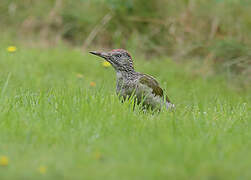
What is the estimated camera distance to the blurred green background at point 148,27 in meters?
9.42

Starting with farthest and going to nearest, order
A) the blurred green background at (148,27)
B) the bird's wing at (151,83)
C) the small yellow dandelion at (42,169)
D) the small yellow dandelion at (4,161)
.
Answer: the blurred green background at (148,27) → the bird's wing at (151,83) → the small yellow dandelion at (4,161) → the small yellow dandelion at (42,169)

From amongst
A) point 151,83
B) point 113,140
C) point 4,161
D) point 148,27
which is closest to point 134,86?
point 151,83

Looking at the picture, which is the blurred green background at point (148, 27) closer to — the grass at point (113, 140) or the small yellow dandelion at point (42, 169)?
the grass at point (113, 140)

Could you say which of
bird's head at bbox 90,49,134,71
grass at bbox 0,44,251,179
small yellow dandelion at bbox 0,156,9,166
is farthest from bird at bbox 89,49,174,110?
small yellow dandelion at bbox 0,156,9,166

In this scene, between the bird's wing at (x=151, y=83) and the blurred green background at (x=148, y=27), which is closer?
the bird's wing at (x=151, y=83)

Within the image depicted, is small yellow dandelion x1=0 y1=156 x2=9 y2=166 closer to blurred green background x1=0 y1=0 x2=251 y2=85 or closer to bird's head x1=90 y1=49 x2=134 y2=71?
bird's head x1=90 y1=49 x2=134 y2=71

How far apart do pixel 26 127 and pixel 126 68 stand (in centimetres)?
184

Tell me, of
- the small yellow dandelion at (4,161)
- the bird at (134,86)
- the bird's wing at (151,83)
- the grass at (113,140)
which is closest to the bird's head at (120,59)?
the bird at (134,86)

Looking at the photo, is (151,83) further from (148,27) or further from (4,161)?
(148,27)

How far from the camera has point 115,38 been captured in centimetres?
1088

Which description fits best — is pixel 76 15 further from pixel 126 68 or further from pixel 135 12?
pixel 126 68

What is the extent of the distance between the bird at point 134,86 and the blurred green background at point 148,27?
3523mm

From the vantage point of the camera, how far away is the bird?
5.44 metres

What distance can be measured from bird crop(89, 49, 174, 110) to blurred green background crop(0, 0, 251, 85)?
3.52m
